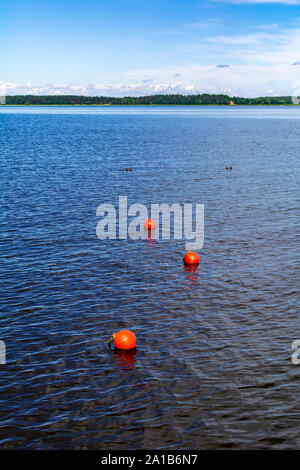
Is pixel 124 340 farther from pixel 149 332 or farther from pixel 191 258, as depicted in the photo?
pixel 191 258

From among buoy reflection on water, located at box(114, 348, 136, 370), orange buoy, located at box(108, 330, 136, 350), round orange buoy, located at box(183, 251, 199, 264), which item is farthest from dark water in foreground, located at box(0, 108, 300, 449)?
round orange buoy, located at box(183, 251, 199, 264)

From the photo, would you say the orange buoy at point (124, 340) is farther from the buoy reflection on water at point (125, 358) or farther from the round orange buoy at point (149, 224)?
the round orange buoy at point (149, 224)

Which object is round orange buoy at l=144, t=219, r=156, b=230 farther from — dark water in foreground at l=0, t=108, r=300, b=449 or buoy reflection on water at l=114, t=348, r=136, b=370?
buoy reflection on water at l=114, t=348, r=136, b=370

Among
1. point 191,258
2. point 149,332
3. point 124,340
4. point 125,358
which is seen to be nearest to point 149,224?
point 191,258

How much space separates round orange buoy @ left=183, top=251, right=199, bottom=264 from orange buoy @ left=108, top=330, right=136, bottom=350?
31.2 ft

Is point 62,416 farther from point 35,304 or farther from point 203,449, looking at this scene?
point 35,304

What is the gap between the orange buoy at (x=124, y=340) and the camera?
59.2 ft

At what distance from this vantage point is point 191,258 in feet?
88.3

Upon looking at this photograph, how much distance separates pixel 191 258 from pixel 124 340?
993cm

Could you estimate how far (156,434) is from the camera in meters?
13.8

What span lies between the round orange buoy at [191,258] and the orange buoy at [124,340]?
9516 mm

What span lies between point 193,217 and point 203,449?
25565mm

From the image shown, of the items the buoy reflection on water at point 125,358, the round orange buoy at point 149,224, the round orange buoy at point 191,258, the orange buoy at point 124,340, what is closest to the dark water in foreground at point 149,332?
the buoy reflection on water at point 125,358

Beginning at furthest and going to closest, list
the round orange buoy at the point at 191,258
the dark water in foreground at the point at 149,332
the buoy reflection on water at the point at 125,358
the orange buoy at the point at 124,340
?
the round orange buoy at the point at 191,258
the orange buoy at the point at 124,340
the buoy reflection on water at the point at 125,358
the dark water in foreground at the point at 149,332
